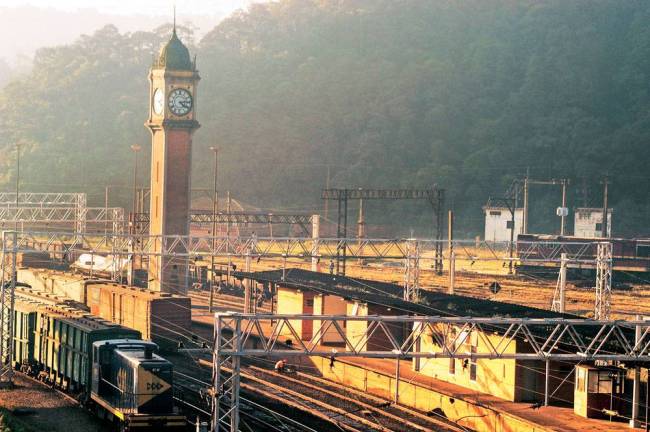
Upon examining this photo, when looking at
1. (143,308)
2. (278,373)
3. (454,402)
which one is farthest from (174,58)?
(454,402)

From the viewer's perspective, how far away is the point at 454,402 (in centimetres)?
3675

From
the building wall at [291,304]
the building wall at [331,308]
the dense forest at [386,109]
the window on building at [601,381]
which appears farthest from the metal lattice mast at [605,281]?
the dense forest at [386,109]

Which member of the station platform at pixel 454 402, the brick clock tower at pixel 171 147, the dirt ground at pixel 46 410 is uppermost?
the brick clock tower at pixel 171 147

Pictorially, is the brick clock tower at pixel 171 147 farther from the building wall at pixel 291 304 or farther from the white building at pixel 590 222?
the white building at pixel 590 222

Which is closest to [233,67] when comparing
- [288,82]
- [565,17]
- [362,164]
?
[288,82]

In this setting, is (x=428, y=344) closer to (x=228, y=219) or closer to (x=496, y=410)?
(x=496, y=410)

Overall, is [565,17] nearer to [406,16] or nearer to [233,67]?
[406,16]

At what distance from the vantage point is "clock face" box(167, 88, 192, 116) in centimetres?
6538

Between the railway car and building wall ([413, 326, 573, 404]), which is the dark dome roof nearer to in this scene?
the railway car

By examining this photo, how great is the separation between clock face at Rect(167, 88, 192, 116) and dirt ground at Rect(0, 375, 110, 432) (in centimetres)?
2761

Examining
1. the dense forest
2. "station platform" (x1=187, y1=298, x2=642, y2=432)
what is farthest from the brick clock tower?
the dense forest

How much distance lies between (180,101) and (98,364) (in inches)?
1373

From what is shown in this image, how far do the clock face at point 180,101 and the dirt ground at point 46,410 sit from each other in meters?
27.6

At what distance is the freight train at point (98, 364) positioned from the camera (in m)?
29.8
